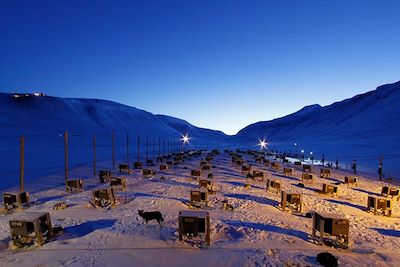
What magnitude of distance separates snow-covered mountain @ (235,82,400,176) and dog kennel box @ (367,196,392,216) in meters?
54.2

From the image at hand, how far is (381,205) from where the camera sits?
47.7 feet

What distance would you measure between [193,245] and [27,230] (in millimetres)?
4376

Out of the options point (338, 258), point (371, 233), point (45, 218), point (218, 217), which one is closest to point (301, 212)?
point (371, 233)

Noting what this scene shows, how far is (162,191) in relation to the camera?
17516mm

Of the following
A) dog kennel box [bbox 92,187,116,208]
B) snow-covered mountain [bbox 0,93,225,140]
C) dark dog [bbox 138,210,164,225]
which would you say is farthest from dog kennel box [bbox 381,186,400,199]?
snow-covered mountain [bbox 0,93,225,140]

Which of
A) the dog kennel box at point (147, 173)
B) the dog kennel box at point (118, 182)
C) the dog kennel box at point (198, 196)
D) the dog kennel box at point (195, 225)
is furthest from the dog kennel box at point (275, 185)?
the dog kennel box at point (195, 225)

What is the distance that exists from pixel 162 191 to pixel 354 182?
1417cm

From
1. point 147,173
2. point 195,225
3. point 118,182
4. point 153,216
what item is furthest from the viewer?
point 147,173

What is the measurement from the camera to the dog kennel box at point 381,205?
47.4 feet

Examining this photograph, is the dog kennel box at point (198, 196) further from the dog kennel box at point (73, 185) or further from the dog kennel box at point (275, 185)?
the dog kennel box at point (73, 185)

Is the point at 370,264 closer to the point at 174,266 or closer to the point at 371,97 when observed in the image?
the point at 174,266

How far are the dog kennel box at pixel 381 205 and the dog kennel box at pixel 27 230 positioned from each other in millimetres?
13493

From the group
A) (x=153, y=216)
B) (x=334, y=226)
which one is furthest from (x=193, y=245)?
(x=334, y=226)

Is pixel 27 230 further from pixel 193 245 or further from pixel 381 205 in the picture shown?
pixel 381 205
